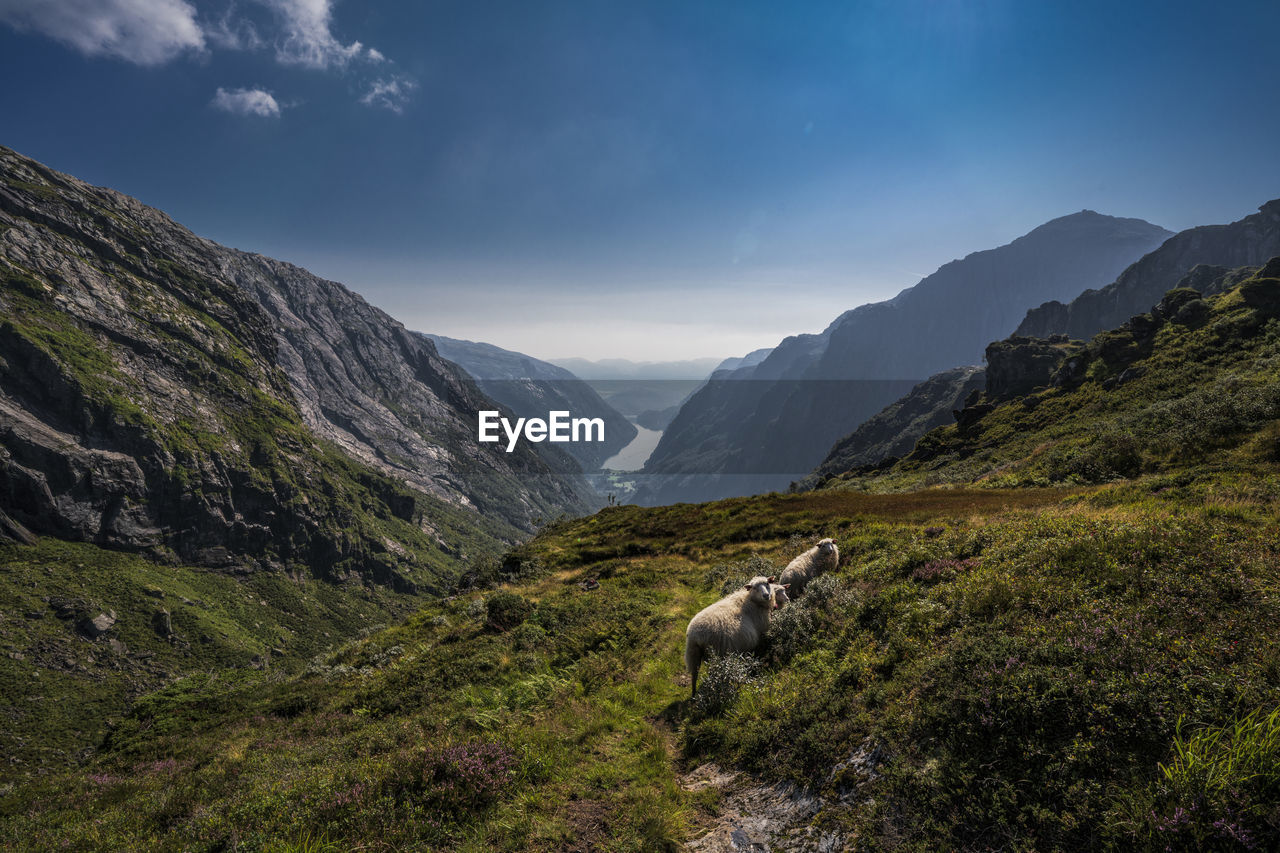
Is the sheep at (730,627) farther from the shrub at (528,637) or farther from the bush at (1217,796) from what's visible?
the bush at (1217,796)

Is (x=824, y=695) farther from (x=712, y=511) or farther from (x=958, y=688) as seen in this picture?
(x=712, y=511)

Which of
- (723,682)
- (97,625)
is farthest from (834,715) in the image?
(97,625)

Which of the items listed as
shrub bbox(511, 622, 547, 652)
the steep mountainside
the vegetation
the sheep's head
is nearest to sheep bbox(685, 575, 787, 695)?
the sheep's head

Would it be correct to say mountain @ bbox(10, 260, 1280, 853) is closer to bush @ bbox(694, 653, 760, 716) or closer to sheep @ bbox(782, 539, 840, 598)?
bush @ bbox(694, 653, 760, 716)

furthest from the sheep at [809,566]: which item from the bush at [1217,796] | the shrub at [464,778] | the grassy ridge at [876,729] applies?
the bush at [1217,796]

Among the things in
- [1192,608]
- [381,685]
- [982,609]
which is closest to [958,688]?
[982,609]

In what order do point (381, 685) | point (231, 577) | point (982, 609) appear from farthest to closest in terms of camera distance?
point (231, 577)
point (381, 685)
point (982, 609)

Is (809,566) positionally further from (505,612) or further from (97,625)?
(97,625)
